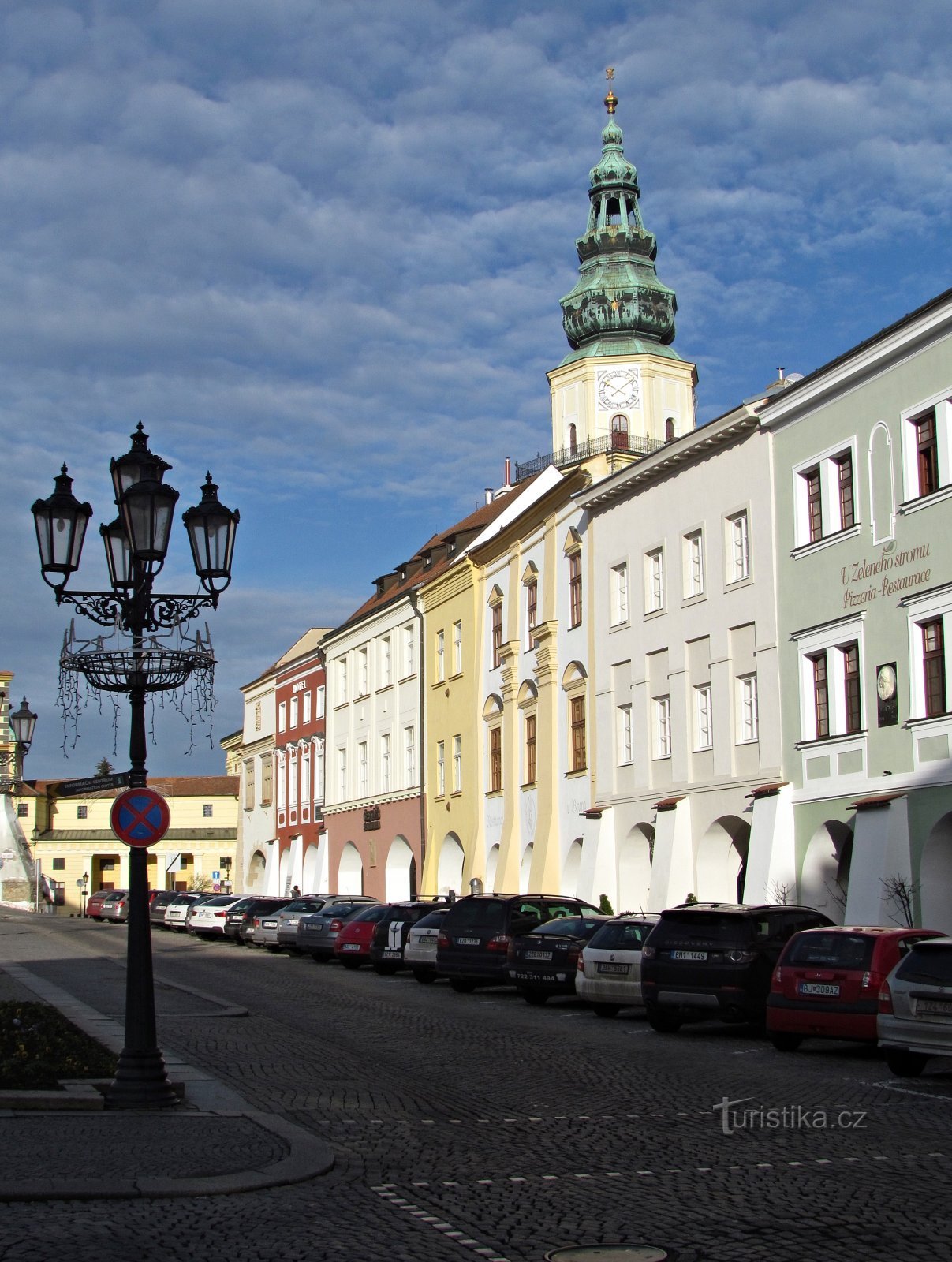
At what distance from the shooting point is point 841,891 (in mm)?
31141

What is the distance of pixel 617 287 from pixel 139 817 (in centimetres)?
5743

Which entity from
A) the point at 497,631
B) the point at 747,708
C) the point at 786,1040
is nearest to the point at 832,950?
the point at 786,1040

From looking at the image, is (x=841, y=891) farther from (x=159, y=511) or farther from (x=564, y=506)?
(x=159, y=511)

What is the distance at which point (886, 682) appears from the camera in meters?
28.6

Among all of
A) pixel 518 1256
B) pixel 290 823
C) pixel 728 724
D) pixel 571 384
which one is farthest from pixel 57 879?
pixel 518 1256

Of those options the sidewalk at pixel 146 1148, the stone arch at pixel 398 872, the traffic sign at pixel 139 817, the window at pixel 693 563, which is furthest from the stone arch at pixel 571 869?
the traffic sign at pixel 139 817

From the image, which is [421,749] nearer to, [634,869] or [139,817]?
[634,869]

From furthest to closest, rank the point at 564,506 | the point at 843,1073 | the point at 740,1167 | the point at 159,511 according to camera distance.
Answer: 1. the point at 564,506
2. the point at 843,1073
3. the point at 159,511
4. the point at 740,1167

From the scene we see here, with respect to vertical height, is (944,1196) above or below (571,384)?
below

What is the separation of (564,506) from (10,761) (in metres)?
16.3

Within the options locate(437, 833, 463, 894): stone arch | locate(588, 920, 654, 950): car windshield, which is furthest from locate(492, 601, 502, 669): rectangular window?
locate(588, 920, 654, 950): car windshield

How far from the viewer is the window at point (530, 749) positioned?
45.0 metres

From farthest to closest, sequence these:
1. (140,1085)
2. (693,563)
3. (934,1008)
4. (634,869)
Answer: (634,869) → (693,563) → (934,1008) → (140,1085)

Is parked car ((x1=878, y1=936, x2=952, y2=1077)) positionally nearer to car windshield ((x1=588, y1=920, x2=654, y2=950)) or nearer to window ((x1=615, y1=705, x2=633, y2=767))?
car windshield ((x1=588, y1=920, x2=654, y2=950))
